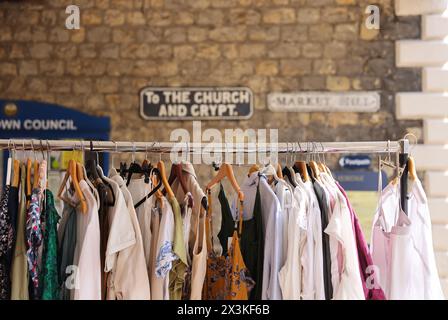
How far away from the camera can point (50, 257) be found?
8.19 feet

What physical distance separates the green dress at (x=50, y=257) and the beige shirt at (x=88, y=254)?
92 millimetres

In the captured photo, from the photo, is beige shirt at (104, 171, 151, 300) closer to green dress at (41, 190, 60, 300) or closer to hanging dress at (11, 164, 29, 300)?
green dress at (41, 190, 60, 300)

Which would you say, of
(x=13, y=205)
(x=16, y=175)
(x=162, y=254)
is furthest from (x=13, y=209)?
(x=162, y=254)

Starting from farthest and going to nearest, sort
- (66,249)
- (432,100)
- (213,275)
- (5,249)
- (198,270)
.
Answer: (432,100) → (213,275) → (198,270) → (66,249) → (5,249)

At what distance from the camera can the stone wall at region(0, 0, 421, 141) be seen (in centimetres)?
514

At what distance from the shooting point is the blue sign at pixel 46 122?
16.8 feet

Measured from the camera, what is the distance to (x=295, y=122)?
5160mm

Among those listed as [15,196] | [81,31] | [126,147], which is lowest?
[15,196]

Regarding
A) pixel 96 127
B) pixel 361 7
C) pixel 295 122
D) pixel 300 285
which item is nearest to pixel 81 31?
pixel 96 127

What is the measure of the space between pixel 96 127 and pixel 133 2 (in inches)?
46.2

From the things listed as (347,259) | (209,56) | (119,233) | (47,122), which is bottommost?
(347,259)

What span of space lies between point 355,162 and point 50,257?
3.28m

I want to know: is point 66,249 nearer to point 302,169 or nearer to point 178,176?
point 178,176
